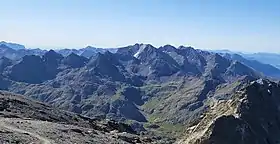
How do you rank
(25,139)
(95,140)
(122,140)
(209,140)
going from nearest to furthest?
(25,139) → (209,140) → (95,140) → (122,140)

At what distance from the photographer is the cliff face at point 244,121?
2330 inches

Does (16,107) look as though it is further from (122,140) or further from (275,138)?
(275,138)

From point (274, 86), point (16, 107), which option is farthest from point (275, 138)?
point (16, 107)

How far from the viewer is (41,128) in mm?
64625

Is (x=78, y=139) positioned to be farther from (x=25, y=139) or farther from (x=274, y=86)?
(x=274, y=86)

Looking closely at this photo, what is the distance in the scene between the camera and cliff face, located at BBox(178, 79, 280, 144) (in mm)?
59188

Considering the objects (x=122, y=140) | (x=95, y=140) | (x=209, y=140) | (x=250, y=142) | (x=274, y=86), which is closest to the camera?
(x=209, y=140)

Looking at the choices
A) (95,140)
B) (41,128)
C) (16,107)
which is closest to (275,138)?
(95,140)

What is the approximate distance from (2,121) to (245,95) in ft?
135

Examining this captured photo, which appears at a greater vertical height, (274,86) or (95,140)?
(274,86)

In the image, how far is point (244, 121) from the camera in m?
64.6

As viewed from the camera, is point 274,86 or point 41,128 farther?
point 274,86

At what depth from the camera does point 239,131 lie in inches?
2411

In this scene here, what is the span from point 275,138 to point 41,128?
37878 millimetres
